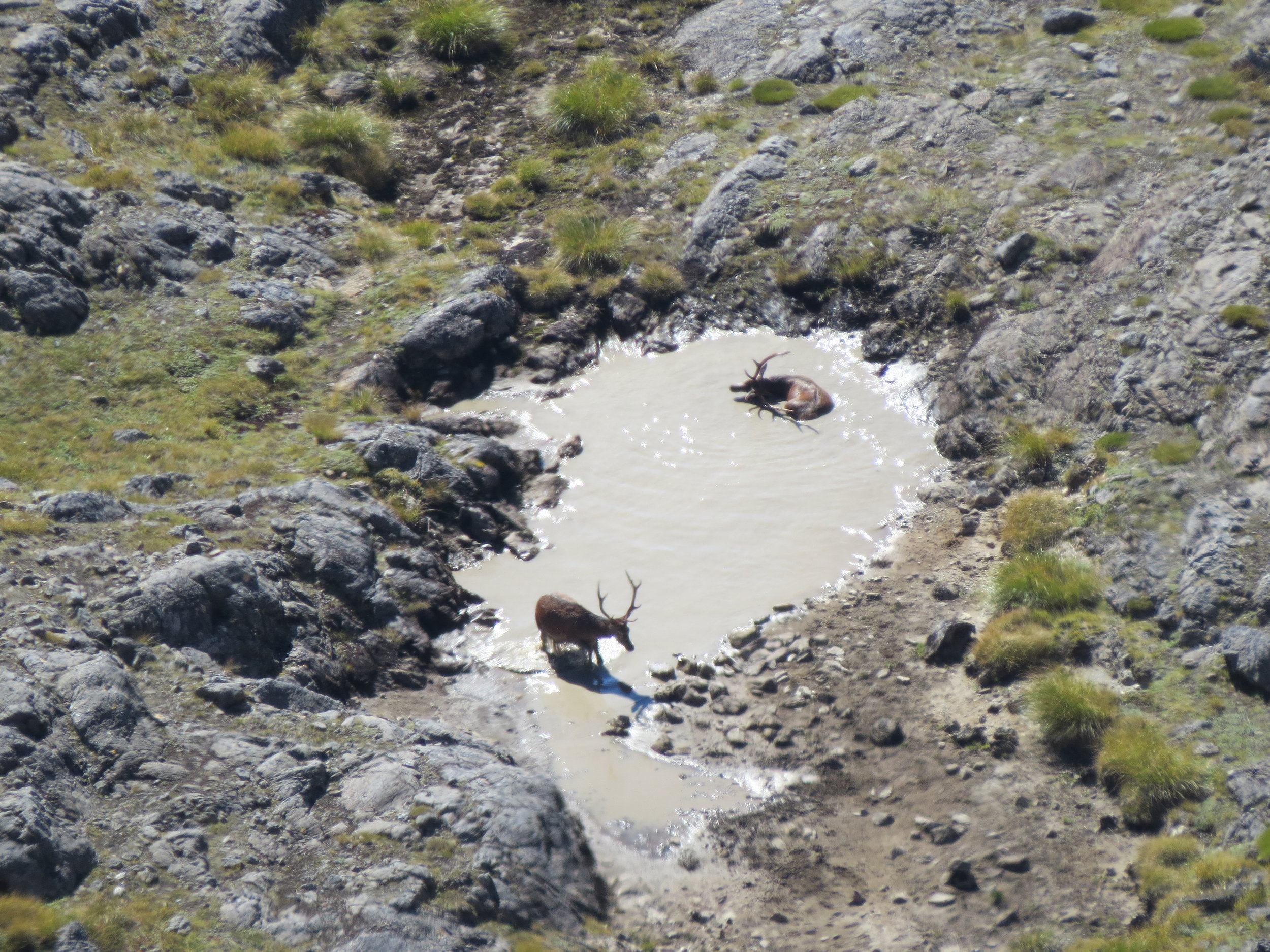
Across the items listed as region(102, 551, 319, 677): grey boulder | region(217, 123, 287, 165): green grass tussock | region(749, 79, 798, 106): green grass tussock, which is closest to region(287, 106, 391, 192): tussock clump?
region(217, 123, 287, 165): green grass tussock

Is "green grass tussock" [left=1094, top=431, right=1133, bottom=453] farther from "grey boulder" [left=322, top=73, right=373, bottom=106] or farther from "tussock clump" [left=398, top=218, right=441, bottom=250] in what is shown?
"grey boulder" [left=322, top=73, right=373, bottom=106]

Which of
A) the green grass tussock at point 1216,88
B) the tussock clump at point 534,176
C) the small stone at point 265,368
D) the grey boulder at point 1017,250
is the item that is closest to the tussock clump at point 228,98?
the tussock clump at point 534,176

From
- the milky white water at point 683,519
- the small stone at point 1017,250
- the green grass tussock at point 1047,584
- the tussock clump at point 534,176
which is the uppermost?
the small stone at point 1017,250

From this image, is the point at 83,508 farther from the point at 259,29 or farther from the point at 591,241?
the point at 259,29

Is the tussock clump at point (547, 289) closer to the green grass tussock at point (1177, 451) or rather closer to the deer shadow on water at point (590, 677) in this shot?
the deer shadow on water at point (590, 677)

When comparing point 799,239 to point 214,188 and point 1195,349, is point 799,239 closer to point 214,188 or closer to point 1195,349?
point 1195,349

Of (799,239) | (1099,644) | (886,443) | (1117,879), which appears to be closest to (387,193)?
(799,239)
